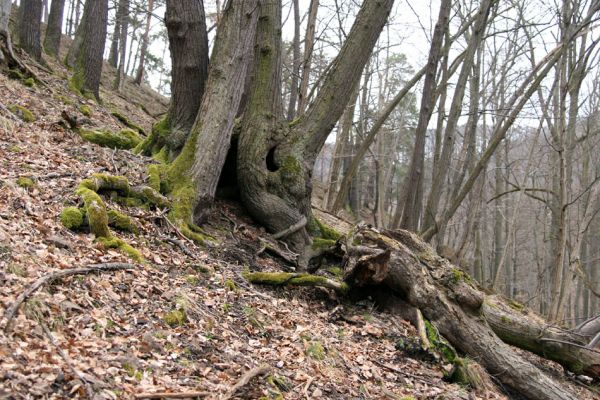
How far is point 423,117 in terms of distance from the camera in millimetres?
8672

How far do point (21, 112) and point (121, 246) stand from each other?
13.2 feet

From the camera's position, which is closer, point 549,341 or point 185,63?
point 549,341

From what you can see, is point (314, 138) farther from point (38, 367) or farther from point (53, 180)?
point (38, 367)

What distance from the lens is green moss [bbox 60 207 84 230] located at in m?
4.76

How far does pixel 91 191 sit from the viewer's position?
527 centimetres

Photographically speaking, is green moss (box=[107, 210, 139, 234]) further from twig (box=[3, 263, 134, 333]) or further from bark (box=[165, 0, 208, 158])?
bark (box=[165, 0, 208, 158])

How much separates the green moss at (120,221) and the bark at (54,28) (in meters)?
11.8

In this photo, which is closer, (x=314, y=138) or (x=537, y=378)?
(x=537, y=378)

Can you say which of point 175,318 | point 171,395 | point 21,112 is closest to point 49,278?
point 175,318

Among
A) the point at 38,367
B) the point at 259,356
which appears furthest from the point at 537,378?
the point at 38,367

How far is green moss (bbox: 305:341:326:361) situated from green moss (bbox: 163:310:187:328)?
123 centimetres

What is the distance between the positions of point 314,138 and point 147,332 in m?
4.66

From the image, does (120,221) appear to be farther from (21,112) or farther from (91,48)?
(91,48)

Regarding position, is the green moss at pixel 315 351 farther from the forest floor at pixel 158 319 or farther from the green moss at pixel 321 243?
the green moss at pixel 321 243
